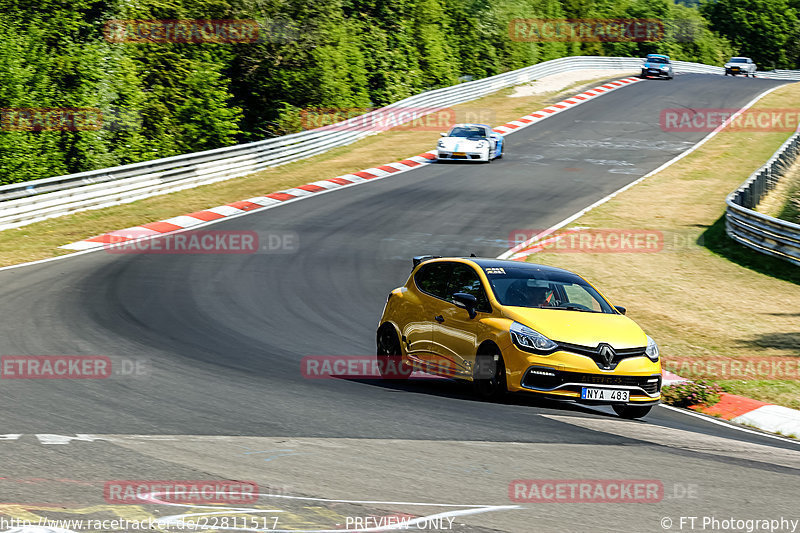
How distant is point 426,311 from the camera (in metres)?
11.2

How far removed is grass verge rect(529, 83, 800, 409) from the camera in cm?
1437

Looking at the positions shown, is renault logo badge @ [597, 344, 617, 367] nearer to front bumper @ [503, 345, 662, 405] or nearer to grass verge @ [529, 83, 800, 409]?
front bumper @ [503, 345, 662, 405]

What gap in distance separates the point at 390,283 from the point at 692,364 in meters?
6.38

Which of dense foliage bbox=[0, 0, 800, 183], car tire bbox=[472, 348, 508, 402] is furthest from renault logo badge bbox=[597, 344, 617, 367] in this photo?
dense foliage bbox=[0, 0, 800, 183]

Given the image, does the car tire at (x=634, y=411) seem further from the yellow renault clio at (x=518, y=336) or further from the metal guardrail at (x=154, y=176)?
the metal guardrail at (x=154, y=176)

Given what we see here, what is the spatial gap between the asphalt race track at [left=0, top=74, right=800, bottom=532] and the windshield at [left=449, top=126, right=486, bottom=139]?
16040 mm

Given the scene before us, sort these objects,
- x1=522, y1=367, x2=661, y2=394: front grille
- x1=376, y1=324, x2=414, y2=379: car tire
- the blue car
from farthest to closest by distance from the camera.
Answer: the blue car < x1=376, y1=324, x2=414, y2=379: car tire < x1=522, y1=367, x2=661, y2=394: front grille

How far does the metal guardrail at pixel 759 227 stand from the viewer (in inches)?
813

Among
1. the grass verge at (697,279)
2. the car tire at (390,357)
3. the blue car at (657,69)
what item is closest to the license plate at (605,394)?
the car tire at (390,357)

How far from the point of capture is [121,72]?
1458 inches

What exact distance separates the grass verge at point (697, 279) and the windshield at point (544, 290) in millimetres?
2521

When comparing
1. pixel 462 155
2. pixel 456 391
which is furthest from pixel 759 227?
pixel 462 155

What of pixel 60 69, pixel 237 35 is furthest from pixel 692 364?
pixel 237 35

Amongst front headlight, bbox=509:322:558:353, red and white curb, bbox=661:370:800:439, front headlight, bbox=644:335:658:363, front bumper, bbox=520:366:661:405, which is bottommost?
red and white curb, bbox=661:370:800:439
